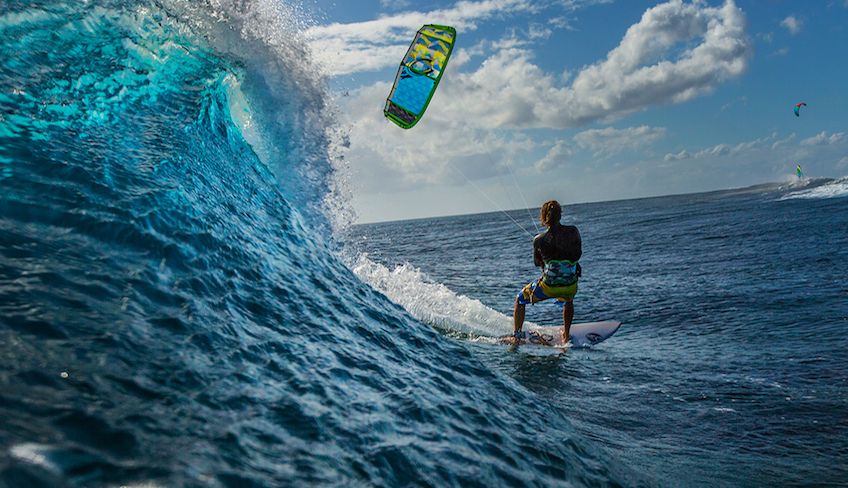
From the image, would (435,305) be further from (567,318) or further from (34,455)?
(34,455)

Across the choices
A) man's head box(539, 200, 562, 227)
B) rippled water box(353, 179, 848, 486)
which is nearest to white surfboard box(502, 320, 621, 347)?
rippled water box(353, 179, 848, 486)

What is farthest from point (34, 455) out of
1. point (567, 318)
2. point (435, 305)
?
point (435, 305)

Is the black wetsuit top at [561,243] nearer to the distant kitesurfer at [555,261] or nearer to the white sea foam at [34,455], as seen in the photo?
the distant kitesurfer at [555,261]

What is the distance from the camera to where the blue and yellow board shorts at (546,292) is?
8945mm

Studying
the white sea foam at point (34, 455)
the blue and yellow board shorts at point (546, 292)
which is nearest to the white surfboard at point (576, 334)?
the blue and yellow board shorts at point (546, 292)

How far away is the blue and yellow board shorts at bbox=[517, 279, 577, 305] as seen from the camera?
8.95 metres

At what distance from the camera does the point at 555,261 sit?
8.84 m

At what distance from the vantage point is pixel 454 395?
150 inches

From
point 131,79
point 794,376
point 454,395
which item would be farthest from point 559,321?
point 131,79

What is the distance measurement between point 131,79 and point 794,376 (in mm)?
8151

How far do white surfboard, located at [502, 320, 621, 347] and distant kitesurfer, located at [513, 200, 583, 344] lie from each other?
19 centimetres

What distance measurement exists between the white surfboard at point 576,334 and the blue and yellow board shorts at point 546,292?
2.22ft

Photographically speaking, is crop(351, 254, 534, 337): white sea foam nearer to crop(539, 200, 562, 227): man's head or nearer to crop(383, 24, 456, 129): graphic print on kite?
crop(539, 200, 562, 227): man's head

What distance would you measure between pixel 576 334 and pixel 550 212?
235 centimetres
